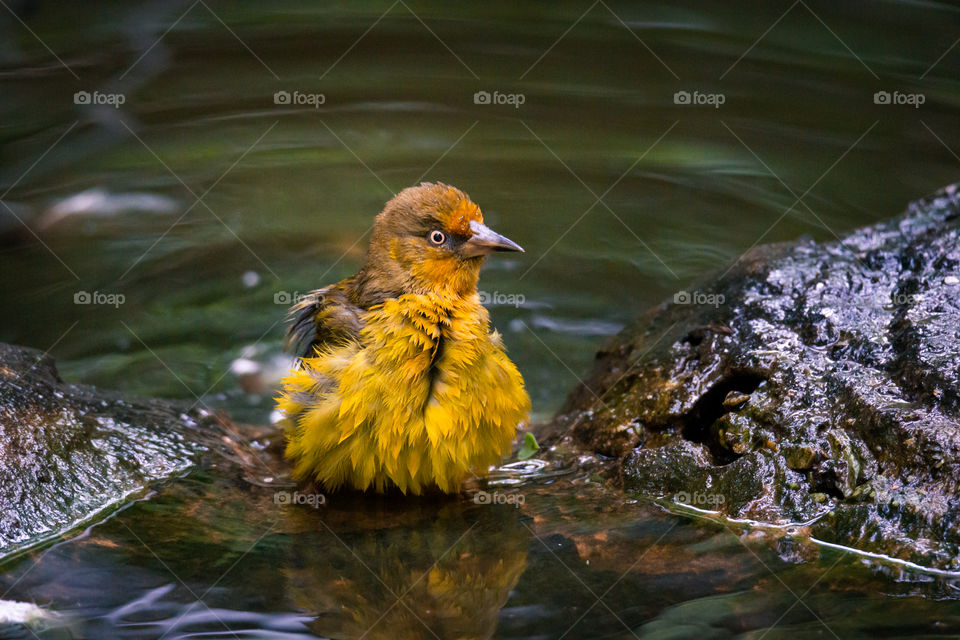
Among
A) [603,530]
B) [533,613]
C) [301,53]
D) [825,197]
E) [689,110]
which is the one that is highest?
[301,53]

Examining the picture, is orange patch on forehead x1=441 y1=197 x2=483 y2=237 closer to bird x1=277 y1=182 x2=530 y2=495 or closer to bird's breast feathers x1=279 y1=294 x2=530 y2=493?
bird x1=277 y1=182 x2=530 y2=495

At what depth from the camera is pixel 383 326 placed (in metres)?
3.79

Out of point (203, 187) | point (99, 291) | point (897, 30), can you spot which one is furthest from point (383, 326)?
point (897, 30)

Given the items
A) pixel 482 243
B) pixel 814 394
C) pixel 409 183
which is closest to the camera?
pixel 814 394

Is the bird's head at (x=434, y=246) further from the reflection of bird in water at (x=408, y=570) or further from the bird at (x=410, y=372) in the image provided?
the reflection of bird in water at (x=408, y=570)

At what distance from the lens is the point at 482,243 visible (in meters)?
3.98

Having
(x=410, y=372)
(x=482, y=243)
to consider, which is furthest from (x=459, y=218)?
(x=410, y=372)

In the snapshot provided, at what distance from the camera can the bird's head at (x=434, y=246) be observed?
398cm

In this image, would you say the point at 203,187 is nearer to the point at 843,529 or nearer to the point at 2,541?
the point at 2,541

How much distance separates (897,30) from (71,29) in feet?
20.3

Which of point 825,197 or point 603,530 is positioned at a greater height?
point 825,197

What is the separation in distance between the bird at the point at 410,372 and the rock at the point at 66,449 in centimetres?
55

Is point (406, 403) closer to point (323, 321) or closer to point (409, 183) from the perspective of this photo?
point (323, 321)

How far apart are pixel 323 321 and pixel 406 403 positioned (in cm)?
63
